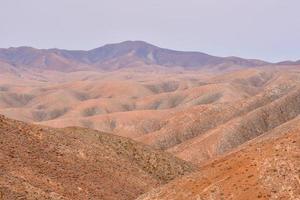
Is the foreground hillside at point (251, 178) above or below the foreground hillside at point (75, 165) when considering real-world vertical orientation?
above

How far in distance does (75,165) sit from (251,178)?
30296 millimetres

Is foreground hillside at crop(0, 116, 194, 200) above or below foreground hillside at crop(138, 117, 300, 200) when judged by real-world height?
below

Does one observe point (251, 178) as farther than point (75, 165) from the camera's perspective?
No

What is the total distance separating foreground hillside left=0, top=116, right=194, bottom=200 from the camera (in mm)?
59406

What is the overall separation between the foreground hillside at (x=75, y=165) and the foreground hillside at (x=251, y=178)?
46.5ft

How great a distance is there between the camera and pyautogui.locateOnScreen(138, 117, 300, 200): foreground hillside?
4134 cm

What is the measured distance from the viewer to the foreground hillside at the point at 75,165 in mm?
59406

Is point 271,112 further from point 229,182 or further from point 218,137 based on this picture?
point 229,182

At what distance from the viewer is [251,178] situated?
4319cm

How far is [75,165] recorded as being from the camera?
68.3 m

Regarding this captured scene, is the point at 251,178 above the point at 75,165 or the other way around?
above

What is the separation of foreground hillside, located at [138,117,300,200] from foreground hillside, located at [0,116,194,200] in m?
14.2

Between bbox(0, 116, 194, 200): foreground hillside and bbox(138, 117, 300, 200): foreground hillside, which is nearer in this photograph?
bbox(138, 117, 300, 200): foreground hillside

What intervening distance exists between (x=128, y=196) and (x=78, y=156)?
9082 mm
